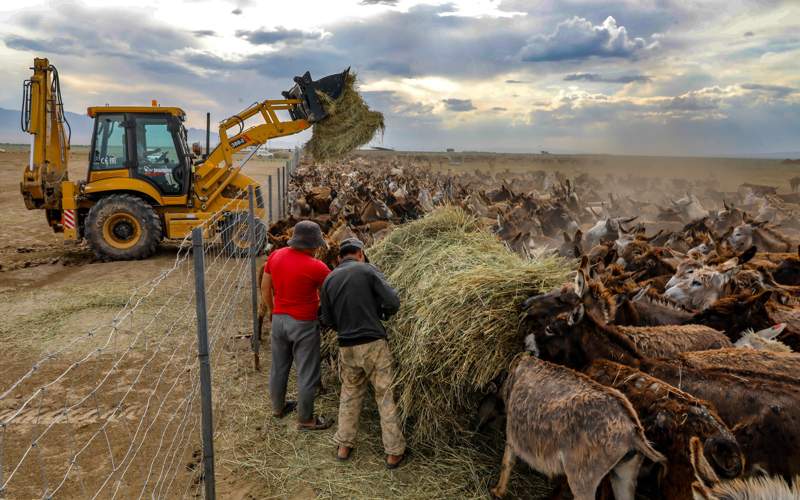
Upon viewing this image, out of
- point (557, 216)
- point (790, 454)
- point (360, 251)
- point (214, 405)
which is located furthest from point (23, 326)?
point (557, 216)

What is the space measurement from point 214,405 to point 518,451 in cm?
347

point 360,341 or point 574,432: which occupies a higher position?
point 360,341

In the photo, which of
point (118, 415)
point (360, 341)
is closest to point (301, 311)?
point (360, 341)

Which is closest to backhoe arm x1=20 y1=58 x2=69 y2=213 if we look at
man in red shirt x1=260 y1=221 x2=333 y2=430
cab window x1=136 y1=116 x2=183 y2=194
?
cab window x1=136 y1=116 x2=183 y2=194

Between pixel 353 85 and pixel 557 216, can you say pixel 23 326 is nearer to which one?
pixel 353 85

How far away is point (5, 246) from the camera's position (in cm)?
1498

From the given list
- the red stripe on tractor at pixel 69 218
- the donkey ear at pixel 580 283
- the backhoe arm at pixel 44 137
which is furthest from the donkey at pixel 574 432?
the backhoe arm at pixel 44 137

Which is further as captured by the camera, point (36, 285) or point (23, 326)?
point (36, 285)

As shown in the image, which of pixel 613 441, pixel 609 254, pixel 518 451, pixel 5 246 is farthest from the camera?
pixel 5 246

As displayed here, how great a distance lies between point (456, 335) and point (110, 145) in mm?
11377

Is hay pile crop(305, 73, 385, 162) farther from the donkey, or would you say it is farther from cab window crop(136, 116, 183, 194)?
the donkey

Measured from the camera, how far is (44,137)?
42.3 ft

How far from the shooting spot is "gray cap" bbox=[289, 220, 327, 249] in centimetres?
545

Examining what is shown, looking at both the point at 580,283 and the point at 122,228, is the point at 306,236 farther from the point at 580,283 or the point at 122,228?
the point at 122,228
